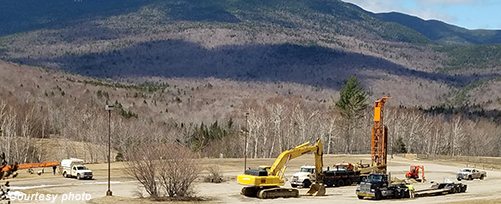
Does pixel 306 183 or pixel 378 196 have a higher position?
pixel 378 196

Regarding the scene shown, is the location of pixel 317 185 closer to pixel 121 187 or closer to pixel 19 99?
pixel 121 187

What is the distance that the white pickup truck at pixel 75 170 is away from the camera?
67.8 meters

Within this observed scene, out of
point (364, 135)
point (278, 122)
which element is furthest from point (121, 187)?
point (364, 135)

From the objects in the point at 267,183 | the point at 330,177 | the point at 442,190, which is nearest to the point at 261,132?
the point at 330,177

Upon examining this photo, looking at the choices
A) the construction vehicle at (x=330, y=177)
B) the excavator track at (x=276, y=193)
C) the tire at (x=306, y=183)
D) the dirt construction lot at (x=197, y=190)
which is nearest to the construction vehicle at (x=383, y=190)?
the dirt construction lot at (x=197, y=190)

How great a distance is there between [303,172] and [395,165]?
3629 centimetres

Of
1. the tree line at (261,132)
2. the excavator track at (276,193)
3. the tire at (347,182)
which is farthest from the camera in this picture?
the tree line at (261,132)

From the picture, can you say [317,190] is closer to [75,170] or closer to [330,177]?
[330,177]

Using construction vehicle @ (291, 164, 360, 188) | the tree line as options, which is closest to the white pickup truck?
construction vehicle @ (291, 164, 360, 188)

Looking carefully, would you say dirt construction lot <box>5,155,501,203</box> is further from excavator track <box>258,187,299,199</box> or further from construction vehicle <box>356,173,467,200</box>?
construction vehicle <box>356,173,467,200</box>

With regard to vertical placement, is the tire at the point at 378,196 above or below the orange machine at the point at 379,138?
below

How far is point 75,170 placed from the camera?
69125 millimetres

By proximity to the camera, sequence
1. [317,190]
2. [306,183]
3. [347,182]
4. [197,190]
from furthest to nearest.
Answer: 1. [347,182]
2. [306,183]
3. [197,190]
4. [317,190]

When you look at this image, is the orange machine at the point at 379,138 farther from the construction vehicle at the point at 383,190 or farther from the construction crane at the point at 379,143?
the construction vehicle at the point at 383,190
